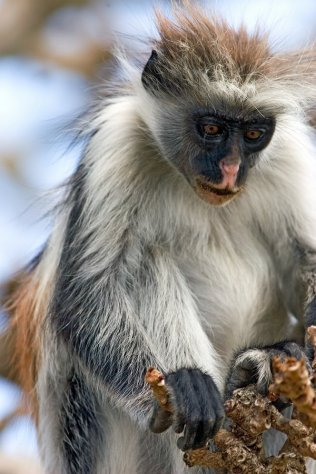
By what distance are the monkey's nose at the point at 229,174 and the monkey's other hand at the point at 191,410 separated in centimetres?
89

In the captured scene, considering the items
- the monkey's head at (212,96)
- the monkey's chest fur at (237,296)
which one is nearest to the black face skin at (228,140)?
the monkey's head at (212,96)

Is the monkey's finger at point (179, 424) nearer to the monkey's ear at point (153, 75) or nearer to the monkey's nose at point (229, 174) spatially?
the monkey's nose at point (229, 174)

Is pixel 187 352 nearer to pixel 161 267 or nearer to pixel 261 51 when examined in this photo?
pixel 161 267

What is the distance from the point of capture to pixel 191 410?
13.3 feet

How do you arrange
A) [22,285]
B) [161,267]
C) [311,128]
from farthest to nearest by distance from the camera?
[22,285]
[311,128]
[161,267]

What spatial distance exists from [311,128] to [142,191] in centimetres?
107

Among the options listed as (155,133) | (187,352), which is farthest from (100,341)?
(155,133)

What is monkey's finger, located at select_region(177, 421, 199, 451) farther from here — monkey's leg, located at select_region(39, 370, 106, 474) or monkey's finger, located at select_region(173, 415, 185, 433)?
monkey's leg, located at select_region(39, 370, 106, 474)

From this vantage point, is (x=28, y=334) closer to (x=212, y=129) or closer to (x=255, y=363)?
(x=212, y=129)

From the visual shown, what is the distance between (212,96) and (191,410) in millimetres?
1656

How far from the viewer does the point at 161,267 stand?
491 cm

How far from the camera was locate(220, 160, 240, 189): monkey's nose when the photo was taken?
14.7 feet

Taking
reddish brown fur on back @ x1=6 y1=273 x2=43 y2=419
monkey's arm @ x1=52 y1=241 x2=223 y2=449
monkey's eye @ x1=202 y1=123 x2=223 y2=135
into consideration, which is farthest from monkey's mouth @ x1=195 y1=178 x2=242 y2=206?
reddish brown fur on back @ x1=6 y1=273 x2=43 y2=419

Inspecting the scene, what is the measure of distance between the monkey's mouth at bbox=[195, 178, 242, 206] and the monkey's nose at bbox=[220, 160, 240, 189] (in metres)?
0.05
